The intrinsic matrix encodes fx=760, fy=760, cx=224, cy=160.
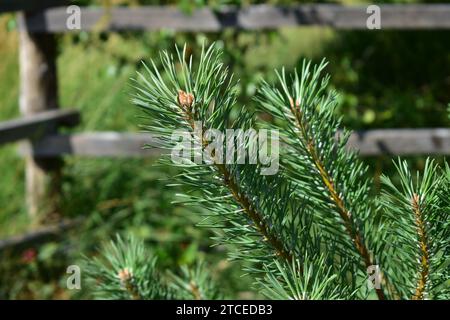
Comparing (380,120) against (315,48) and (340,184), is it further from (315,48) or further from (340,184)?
(340,184)

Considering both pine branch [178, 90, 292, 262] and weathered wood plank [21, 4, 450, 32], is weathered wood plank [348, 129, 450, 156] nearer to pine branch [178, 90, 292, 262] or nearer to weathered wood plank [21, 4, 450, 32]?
weathered wood plank [21, 4, 450, 32]

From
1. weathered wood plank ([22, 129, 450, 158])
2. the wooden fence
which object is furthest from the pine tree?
the wooden fence

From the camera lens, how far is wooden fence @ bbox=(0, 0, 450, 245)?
3340mm

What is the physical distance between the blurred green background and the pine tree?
4.80 ft

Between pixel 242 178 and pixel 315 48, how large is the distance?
17.0ft

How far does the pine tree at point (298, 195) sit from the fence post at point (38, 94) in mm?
2896

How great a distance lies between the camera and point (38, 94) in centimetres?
369

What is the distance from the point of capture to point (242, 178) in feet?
2.56

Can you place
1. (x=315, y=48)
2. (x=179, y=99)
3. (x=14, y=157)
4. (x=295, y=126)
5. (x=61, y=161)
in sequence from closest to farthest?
(x=179, y=99) < (x=295, y=126) < (x=61, y=161) < (x=14, y=157) < (x=315, y=48)

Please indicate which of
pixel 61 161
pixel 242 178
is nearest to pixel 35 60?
pixel 61 161

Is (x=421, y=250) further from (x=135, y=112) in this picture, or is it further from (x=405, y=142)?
(x=135, y=112)

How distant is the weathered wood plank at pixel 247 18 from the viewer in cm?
334

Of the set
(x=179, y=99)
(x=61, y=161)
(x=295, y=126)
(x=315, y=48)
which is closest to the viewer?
(x=179, y=99)

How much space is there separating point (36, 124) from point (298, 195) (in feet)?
9.27
